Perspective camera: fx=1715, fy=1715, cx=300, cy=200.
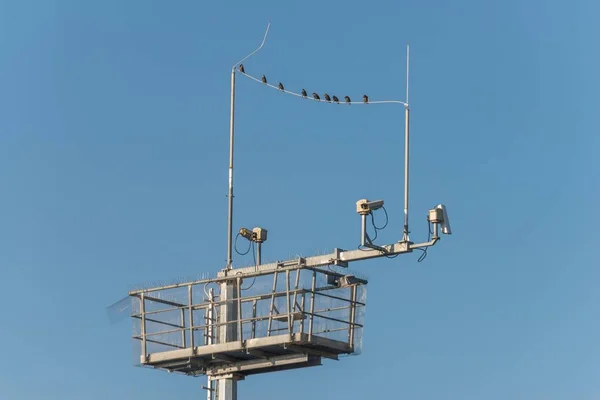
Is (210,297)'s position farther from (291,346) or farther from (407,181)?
(407,181)

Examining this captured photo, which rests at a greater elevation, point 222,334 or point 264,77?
point 264,77

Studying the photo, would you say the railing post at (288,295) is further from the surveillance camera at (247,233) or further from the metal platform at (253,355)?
the surveillance camera at (247,233)

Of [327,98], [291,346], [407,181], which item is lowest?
[291,346]

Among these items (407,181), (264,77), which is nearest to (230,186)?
(264,77)

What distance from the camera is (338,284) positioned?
201 feet

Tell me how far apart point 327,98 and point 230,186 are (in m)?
5.16

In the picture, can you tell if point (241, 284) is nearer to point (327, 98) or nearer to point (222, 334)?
point (222, 334)

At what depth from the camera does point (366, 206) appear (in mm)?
59594

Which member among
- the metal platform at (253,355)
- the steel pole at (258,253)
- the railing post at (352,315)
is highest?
the steel pole at (258,253)

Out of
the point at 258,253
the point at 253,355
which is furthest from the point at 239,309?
the point at 258,253

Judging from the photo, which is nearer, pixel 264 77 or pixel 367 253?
pixel 367 253

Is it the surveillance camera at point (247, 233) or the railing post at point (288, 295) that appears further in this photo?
the surveillance camera at point (247, 233)

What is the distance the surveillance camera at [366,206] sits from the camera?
5953cm

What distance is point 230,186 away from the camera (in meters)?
66.2
